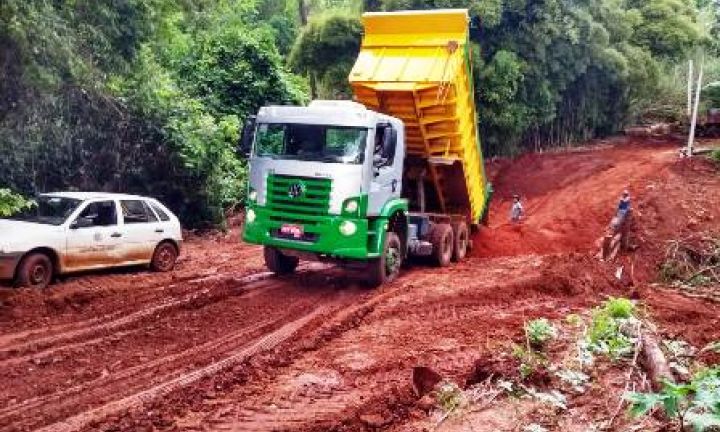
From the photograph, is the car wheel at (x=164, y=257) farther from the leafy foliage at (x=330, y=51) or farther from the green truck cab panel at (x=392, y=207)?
the leafy foliage at (x=330, y=51)

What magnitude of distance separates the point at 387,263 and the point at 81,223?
4.65 metres

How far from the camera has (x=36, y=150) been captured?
14133 mm

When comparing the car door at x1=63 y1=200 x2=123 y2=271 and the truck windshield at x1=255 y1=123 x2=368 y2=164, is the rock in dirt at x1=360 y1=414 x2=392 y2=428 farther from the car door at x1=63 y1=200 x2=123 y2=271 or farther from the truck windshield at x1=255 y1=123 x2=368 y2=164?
the car door at x1=63 y1=200 x2=123 y2=271

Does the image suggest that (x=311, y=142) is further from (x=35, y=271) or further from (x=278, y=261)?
(x=35, y=271)

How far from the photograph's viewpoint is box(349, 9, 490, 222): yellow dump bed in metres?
12.6

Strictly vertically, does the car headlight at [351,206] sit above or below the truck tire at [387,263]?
above

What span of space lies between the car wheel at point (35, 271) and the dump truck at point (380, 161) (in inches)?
113

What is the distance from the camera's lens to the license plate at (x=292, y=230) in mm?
11328

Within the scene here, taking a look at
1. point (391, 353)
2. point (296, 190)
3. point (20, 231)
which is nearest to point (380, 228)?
point (296, 190)

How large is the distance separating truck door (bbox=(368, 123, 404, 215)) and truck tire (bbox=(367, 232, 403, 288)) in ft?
2.21

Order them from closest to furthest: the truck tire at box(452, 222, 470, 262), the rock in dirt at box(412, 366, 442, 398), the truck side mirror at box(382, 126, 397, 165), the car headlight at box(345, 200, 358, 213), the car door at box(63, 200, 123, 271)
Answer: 1. the rock in dirt at box(412, 366, 442, 398)
2. the car headlight at box(345, 200, 358, 213)
3. the car door at box(63, 200, 123, 271)
4. the truck side mirror at box(382, 126, 397, 165)
5. the truck tire at box(452, 222, 470, 262)

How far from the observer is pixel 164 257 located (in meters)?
13.0

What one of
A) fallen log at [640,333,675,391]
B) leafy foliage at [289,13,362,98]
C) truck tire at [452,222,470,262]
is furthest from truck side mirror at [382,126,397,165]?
leafy foliage at [289,13,362,98]

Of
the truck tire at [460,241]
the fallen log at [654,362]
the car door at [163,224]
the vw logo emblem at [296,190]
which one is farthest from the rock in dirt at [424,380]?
the truck tire at [460,241]
